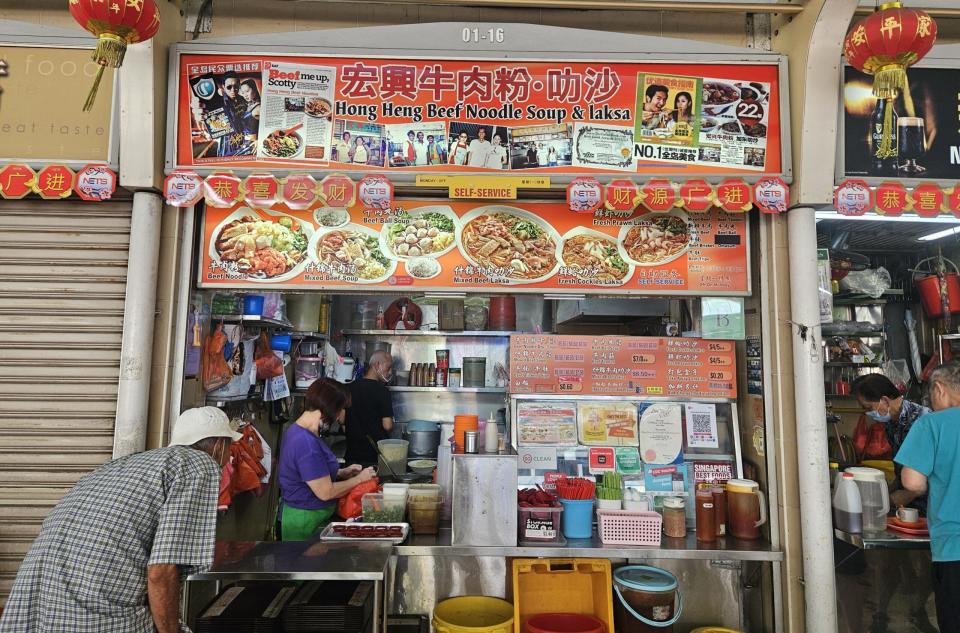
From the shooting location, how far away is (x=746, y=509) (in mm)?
3555

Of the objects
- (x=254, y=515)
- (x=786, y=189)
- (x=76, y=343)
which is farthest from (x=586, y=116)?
(x=254, y=515)

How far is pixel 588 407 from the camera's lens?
4.04 m

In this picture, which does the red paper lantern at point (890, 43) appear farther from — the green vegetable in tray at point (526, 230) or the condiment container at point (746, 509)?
the condiment container at point (746, 509)

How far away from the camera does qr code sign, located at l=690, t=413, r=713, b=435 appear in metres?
3.96

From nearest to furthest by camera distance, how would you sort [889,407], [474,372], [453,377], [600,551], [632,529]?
[600,551], [632,529], [889,407], [474,372], [453,377]

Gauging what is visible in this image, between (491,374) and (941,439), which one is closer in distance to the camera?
(941,439)

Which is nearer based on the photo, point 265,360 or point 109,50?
point 109,50

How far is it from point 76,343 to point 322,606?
2.20m

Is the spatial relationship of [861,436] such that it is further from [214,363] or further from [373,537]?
[214,363]

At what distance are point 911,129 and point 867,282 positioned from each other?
Answer: 6.44ft

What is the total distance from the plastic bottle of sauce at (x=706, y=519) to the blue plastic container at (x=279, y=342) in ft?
11.7

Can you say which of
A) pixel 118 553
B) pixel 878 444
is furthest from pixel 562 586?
pixel 878 444

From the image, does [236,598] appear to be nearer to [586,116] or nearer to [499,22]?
[586,116]

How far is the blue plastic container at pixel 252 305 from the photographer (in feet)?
14.7
